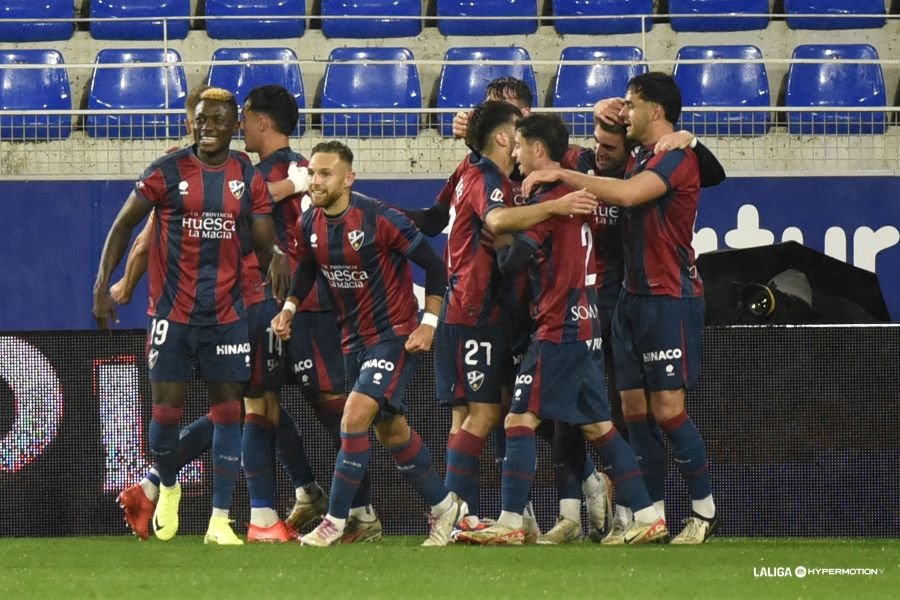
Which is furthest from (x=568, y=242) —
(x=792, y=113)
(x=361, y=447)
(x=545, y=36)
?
(x=545, y=36)

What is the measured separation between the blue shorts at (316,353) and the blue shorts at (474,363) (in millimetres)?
581

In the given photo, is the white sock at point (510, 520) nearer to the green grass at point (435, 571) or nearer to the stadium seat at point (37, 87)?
the green grass at point (435, 571)

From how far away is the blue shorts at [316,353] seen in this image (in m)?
7.30

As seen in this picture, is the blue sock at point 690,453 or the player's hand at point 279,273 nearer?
the blue sock at point 690,453

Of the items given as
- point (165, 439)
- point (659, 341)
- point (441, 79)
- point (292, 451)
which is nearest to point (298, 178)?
point (292, 451)

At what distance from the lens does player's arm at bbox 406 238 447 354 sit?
668 cm

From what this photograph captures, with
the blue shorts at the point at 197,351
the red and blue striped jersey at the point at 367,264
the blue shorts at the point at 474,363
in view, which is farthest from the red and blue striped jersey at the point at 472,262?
the blue shorts at the point at 197,351

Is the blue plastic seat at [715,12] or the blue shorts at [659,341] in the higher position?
the blue plastic seat at [715,12]

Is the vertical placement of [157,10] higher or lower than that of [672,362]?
higher

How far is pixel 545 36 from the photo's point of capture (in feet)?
40.2

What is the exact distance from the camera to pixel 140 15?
12297mm

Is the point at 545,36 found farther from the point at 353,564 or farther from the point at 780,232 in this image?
the point at 353,564

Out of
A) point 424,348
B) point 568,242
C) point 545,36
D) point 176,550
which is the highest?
point 545,36

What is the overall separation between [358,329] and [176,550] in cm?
123
